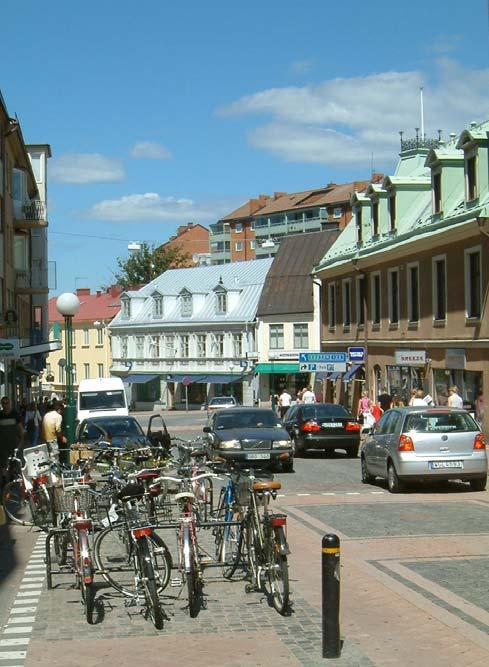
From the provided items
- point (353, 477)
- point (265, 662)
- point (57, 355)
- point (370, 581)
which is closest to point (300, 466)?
point (353, 477)

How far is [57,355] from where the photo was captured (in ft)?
320

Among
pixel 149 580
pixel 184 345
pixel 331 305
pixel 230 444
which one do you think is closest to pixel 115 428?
pixel 230 444

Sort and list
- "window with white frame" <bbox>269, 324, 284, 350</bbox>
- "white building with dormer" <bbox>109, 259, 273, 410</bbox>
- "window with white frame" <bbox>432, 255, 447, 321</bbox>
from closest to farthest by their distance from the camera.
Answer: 1. "window with white frame" <bbox>432, 255, 447, 321</bbox>
2. "window with white frame" <bbox>269, 324, 284, 350</bbox>
3. "white building with dormer" <bbox>109, 259, 273, 410</bbox>

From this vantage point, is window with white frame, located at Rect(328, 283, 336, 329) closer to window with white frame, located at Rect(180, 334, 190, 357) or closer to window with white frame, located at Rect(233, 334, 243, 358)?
window with white frame, located at Rect(233, 334, 243, 358)

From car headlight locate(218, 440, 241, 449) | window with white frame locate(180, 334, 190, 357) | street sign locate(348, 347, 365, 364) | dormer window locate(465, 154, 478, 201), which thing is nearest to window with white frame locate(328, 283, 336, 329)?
street sign locate(348, 347, 365, 364)

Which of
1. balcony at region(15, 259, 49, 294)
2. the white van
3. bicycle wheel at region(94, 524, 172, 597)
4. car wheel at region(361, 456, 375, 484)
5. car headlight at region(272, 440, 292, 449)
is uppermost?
balcony at region(15, 259, 49, 294)

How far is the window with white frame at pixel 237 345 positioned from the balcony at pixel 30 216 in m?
30.5

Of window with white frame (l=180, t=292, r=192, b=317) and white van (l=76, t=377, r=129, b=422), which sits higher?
window with white frame (l=180, t=292, r=192, b=317)

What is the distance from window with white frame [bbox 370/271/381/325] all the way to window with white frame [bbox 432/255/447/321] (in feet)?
22.5

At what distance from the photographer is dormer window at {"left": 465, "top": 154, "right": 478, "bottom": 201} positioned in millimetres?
30328

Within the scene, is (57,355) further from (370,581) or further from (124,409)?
(370,581)

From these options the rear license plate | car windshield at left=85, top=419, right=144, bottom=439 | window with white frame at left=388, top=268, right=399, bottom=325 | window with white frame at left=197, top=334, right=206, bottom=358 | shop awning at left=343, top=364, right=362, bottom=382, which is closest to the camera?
the rear license plate

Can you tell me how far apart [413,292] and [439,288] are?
2.63m

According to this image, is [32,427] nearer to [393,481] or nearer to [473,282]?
[473,282]
